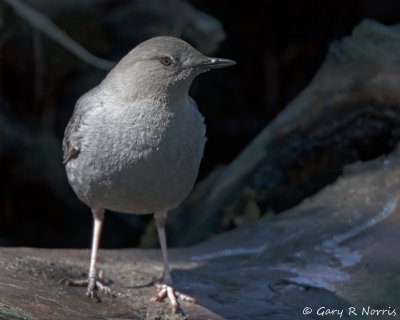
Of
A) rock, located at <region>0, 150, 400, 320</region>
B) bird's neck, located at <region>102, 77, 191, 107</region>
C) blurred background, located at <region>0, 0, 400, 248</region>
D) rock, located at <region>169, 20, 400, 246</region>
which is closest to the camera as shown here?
rock, located at <region>0, 150, 400, 320</region>

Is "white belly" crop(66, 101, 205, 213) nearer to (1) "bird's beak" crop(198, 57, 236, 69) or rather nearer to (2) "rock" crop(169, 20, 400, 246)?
(1) "bird's beak" crop(198, 57, 236, 69)

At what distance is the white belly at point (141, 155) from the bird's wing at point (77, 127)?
3.5 inches

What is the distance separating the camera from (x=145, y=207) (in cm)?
523

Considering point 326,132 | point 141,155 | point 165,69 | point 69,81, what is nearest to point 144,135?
point 141,155

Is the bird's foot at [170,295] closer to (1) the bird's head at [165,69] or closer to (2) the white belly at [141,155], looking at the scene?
(2) the white belly at [141,155]

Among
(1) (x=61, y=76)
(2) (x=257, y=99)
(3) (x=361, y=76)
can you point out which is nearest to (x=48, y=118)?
(1) (x=61, y=76)

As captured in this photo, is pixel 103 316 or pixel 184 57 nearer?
pixel 103 316

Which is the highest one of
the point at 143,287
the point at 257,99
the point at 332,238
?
the point at 257,99

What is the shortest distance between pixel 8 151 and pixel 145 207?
154 inches

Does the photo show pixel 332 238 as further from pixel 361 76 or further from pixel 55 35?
pixel 55 35

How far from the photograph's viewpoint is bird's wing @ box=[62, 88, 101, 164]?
5.31 meters

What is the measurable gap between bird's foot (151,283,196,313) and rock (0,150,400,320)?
0.18 ft

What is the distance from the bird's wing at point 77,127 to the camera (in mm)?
5312

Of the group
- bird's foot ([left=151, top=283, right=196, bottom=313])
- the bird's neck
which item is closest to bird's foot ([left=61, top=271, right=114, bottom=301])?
bird's foot ([left=151, top=283, right=196, bottom=313])
